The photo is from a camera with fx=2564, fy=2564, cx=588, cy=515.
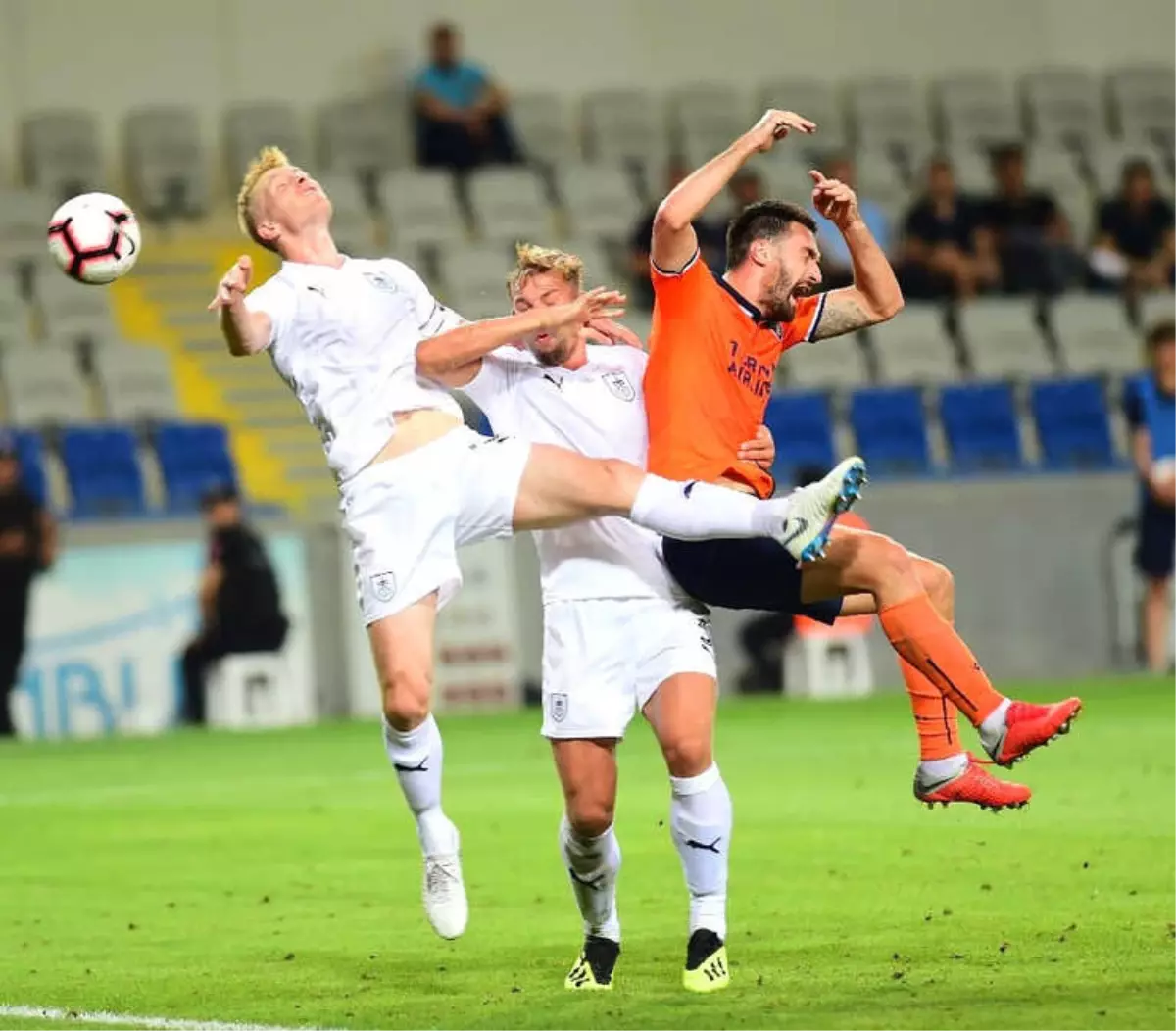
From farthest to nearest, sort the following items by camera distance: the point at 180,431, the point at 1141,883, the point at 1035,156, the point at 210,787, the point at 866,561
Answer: the point at 1035,156
the point at 180,431
the point at 210,787
the point at 1141,883
the point at 866,561

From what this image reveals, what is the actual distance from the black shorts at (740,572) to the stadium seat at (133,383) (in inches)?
451

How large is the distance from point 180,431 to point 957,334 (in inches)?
258

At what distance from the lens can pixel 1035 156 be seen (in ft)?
74.6

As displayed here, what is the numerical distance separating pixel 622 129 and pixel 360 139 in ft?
7.64

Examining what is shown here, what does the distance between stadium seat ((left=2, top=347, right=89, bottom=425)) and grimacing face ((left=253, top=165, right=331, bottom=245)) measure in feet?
33.6

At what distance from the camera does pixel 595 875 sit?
728 centimetres

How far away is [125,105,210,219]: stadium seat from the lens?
20500 mm

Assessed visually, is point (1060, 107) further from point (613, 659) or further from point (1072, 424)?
point (613, 659)

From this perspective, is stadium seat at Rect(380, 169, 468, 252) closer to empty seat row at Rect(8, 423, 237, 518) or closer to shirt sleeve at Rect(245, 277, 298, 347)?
empty seat row at Rect(8, 423, 237, 518)

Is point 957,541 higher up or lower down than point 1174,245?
lower down

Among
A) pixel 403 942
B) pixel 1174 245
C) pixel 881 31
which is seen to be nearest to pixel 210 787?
pixel 403 942

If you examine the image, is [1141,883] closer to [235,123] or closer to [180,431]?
[180,431]

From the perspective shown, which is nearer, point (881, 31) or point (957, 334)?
point (957, 334)

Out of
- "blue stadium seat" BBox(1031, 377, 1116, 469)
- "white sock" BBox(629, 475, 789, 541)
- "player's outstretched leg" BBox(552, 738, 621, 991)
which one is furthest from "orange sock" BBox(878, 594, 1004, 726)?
"blue stadium seat" BBox(1031, 377, 1116, 469)
